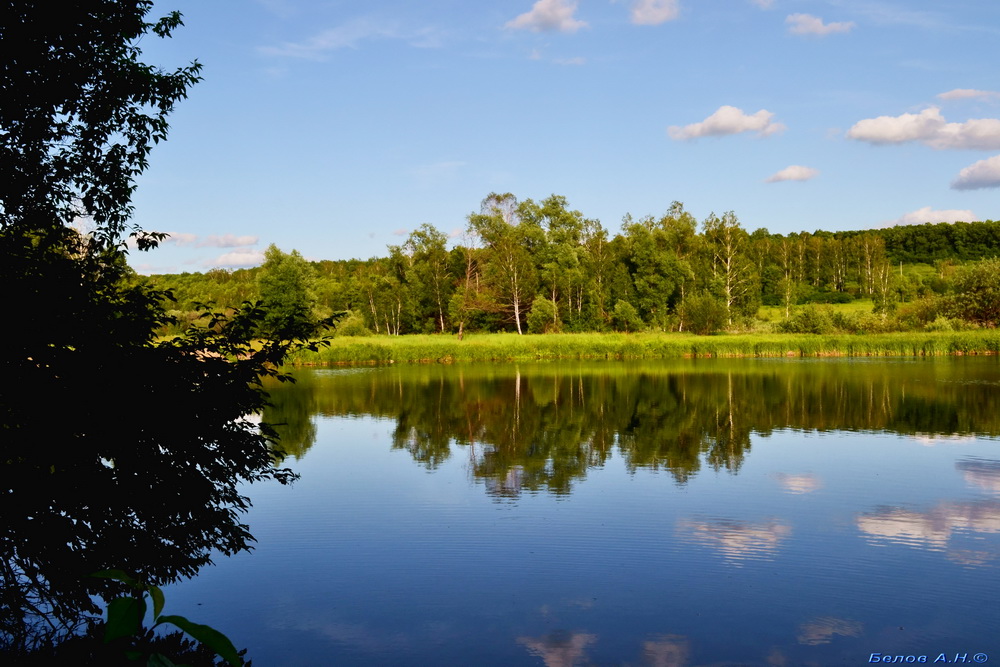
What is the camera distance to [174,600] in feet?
33.0

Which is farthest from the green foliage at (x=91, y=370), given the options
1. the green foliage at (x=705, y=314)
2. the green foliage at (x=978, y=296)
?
the green foliage at (x=978, y=296)

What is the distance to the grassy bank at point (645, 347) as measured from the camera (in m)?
53.2

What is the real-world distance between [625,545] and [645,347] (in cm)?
4675

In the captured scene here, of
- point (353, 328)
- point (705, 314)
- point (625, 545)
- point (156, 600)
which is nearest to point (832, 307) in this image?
point (705, 314)

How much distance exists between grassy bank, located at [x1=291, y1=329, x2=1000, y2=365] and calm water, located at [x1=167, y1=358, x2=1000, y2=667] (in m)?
30.7

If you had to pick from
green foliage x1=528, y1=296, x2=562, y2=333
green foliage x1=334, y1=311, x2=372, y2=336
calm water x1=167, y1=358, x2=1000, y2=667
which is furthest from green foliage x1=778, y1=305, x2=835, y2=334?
calm water x1=167, y1=358, x2=1000, y2=667

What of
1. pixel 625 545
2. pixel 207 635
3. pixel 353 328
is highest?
pixel 353 328

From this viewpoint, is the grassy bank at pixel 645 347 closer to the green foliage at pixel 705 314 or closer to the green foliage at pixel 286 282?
the green foliage at pixel 705 314

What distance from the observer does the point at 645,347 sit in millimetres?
57531

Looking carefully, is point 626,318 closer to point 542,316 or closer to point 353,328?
point 542,316

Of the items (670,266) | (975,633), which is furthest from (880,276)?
(975,633)

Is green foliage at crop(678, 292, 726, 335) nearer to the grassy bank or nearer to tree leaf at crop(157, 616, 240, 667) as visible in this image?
the grassy bank

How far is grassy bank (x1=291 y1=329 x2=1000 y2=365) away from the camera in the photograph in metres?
53.2

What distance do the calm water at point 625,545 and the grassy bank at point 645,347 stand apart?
101 ft
